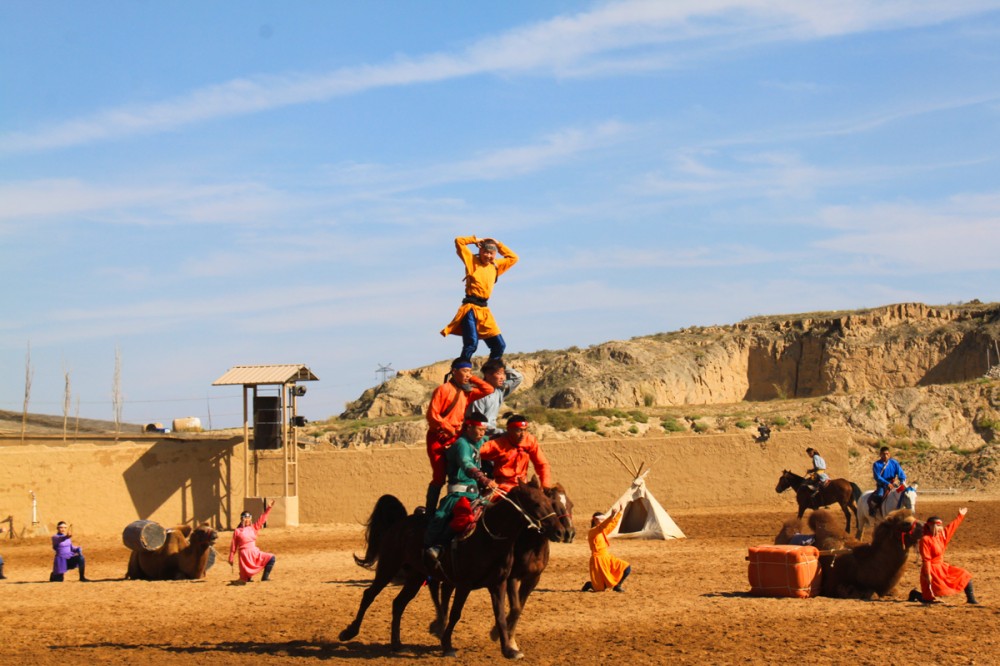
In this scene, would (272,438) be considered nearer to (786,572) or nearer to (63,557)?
(63,557)

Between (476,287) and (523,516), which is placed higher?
(476,287)

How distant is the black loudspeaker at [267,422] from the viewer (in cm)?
2736

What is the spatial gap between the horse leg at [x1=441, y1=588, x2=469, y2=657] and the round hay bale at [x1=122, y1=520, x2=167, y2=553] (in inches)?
326

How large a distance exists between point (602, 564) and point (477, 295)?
393 cm

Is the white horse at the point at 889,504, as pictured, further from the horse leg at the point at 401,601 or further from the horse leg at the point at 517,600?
the horse leg at the point at 401,601

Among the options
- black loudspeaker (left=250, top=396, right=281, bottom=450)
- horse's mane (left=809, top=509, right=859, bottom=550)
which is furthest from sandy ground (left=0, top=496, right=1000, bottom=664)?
black loudspeaker (left=250, top=396, right=281, bottom=450)

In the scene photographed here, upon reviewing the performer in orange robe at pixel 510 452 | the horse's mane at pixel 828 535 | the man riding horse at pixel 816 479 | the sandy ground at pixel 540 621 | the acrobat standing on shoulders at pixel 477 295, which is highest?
the acrobat standing on shoulders at pixel 477 295

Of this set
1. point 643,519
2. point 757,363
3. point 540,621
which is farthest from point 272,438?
point 757,363

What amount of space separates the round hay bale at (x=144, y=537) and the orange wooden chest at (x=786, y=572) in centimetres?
923

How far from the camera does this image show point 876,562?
13.6m

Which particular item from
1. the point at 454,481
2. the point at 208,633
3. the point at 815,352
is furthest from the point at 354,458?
the point at 815,352

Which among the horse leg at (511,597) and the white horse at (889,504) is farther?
the white horse at (889,504)

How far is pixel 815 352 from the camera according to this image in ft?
219

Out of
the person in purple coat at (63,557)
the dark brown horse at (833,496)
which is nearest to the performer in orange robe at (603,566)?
the person in purple coat at (63,557)
